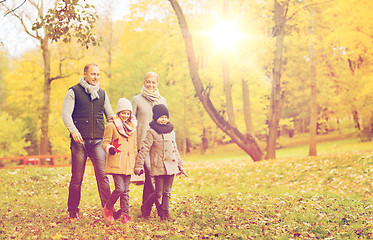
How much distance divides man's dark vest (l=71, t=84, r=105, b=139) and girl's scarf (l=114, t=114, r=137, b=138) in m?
0.38

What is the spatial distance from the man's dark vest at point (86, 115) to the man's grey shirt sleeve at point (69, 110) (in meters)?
0.07

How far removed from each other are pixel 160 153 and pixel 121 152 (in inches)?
23.7

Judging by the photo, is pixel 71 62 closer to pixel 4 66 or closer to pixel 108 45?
pixel 108 45

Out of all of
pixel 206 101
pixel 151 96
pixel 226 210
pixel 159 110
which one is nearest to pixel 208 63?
pixel 206 101

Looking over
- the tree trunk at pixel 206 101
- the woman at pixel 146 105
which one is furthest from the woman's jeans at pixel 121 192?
the tree trunk at pixel 206 101

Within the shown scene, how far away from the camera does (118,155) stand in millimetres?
5805

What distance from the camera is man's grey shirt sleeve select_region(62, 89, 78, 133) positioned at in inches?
229

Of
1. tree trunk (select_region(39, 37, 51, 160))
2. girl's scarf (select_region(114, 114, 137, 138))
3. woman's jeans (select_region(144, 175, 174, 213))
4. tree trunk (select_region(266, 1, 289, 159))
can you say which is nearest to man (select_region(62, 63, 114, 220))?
girl's scarf (select_region(114, 114, 137, 138))

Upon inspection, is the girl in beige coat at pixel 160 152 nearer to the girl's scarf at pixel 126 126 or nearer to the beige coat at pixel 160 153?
the beige coat at pixel 160 153

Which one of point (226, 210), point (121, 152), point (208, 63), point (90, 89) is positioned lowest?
point (226, 210)

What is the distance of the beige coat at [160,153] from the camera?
604cm

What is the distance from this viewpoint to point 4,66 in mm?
37812

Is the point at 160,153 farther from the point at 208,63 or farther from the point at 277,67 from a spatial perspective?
the point at 208,63

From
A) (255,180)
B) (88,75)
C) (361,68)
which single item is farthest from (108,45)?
(88,75)
